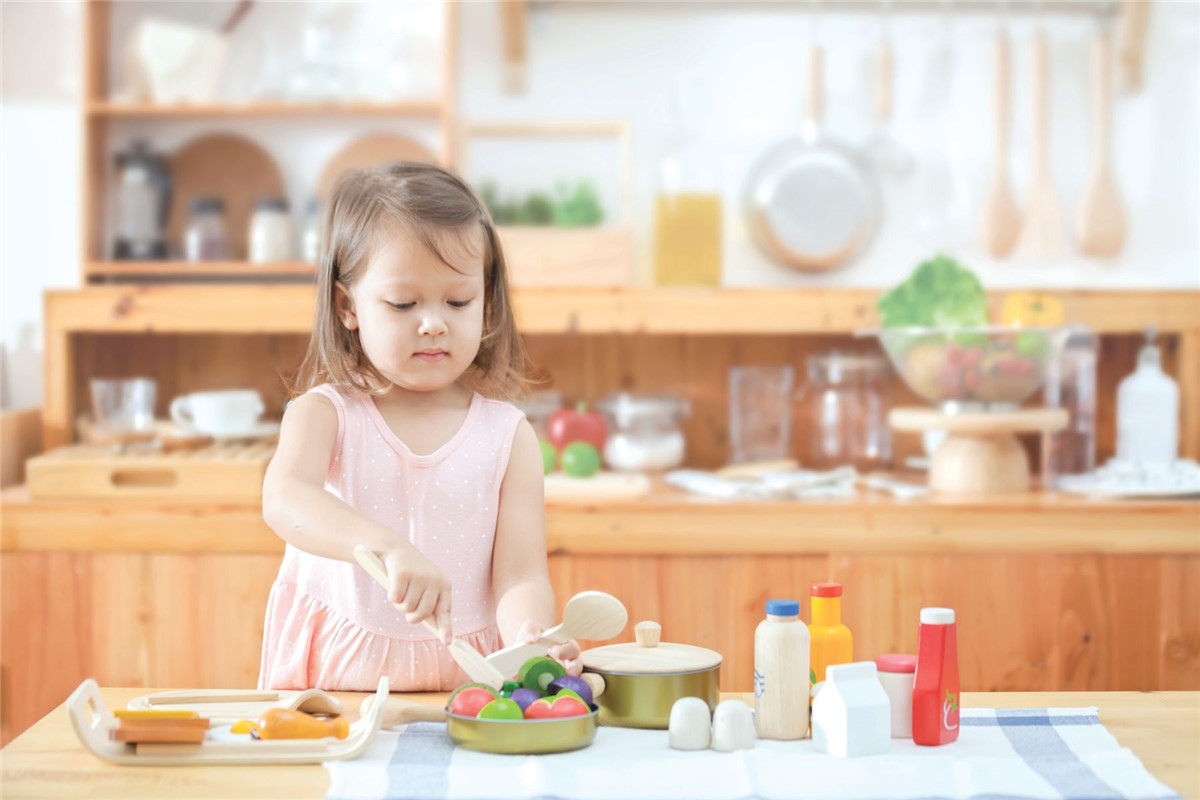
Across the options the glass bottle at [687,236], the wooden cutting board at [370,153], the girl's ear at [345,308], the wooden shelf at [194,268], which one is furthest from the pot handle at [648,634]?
the wooden cutting board at [370,153]

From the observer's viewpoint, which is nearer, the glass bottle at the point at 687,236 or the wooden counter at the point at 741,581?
the wooden counter at the point at 741,581

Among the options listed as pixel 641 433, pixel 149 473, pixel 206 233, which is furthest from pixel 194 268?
pixel 641 433

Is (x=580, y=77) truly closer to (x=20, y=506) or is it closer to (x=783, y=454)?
(x=783, y=454)

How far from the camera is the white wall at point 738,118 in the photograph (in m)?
2.62

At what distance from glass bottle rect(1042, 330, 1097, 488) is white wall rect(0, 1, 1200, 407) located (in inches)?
6.8

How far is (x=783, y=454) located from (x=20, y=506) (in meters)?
1.32

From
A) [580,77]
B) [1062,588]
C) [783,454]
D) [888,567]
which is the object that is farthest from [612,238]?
[1062,588]

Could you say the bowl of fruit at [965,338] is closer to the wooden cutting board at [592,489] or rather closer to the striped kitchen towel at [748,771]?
the wooden cutting board at [592,489]

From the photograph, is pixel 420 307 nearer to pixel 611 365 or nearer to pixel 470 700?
pixel 470 700

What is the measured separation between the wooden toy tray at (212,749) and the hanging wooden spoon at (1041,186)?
199 cm

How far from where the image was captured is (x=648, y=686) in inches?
40.4

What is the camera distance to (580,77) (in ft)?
8.63

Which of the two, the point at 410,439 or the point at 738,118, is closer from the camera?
the point at 410,439

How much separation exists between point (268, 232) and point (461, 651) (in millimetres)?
1658
